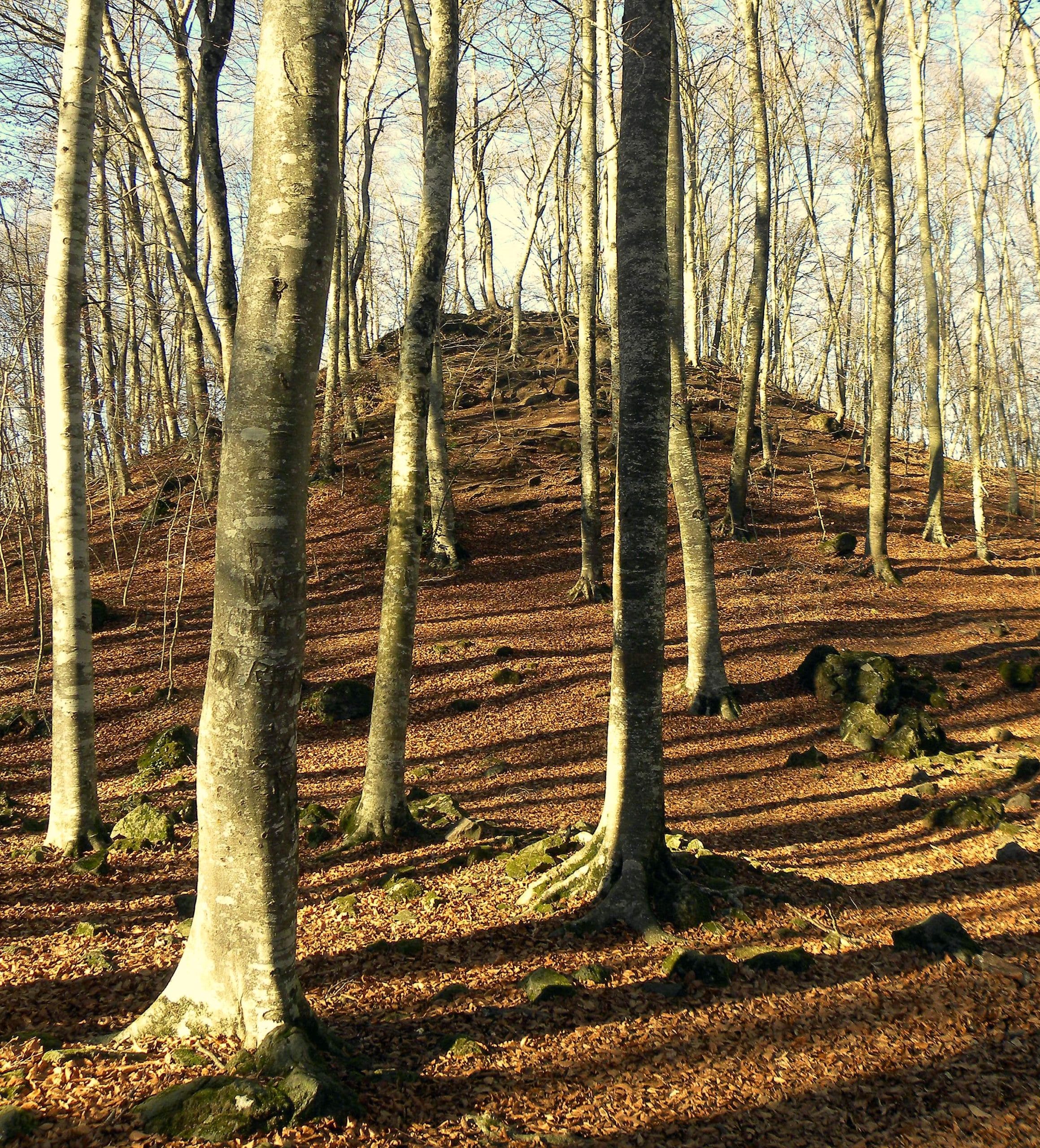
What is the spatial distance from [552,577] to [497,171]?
19384 millimetres

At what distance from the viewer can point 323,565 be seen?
1465 cm

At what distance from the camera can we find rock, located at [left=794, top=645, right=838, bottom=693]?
Result: 35.3 ft

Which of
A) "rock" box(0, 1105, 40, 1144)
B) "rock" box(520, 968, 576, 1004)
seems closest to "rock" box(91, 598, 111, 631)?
"rock" box(520, 968, 576, 1004)

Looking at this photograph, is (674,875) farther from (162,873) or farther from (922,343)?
(922,343)

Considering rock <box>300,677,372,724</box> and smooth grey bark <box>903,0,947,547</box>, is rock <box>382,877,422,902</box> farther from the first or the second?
smooth grey bark <box>903,0,947,547</box>

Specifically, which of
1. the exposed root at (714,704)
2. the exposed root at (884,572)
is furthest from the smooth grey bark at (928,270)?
the exposed root at (714,704)

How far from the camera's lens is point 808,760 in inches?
357

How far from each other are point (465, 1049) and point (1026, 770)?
7042 mm

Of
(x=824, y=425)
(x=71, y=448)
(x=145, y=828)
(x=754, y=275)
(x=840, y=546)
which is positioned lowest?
(x=145, y=828)

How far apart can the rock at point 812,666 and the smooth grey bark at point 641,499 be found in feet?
20.5

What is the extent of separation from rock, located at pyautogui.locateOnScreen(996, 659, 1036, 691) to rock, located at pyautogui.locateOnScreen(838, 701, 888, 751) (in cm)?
239

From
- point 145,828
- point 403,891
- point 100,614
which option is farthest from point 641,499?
point 100,614

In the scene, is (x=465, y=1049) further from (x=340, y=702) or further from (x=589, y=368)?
(x=589, y=368)

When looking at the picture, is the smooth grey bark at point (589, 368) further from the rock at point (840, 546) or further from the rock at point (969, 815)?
the rock at point (969, 815)
